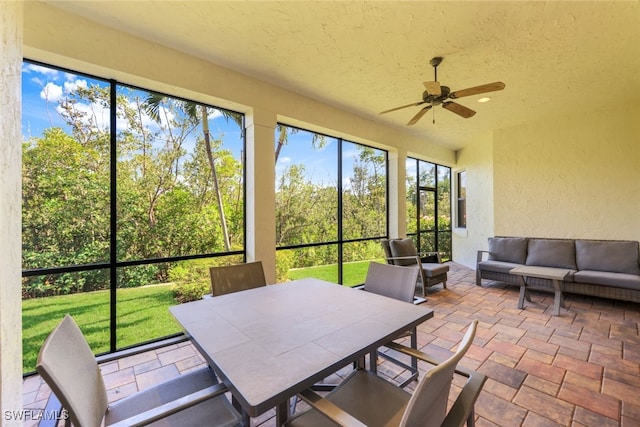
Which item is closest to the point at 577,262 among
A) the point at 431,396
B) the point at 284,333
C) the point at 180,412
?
the point at 431,396

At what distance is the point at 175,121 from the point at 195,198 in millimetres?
953

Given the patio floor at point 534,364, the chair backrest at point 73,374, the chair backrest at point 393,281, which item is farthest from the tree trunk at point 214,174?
the chair backrest at point 73,374

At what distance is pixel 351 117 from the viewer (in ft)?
14.4

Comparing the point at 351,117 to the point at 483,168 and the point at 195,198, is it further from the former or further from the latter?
the point at 483,168

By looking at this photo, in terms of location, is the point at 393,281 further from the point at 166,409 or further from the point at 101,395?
the point at 101,395

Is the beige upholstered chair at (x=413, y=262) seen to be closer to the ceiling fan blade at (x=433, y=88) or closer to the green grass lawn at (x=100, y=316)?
the ceiling fan blade at (x=433, y=88)

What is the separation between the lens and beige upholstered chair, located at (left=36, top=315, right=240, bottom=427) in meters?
0.88

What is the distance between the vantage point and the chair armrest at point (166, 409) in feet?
2.93

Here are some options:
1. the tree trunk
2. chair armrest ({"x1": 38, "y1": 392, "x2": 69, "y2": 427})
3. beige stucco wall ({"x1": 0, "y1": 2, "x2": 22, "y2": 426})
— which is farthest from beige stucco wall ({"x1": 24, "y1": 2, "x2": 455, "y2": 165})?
chair armrest ({"x1": 38, "y1": 392, "x2": 69, "y2": 427})

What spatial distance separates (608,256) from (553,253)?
626 mm

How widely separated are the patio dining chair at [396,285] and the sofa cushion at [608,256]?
396 cm

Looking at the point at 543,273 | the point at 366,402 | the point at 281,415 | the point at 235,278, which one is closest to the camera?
the point at 281,415

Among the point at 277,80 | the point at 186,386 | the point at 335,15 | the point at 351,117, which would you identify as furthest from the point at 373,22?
the point at 186,386

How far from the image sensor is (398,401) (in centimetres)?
128
